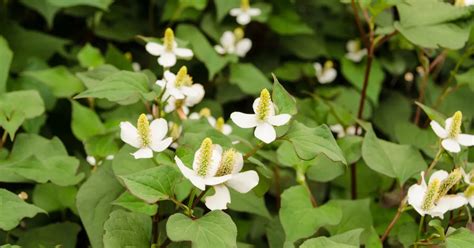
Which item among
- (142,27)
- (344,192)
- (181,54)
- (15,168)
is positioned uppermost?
Answer: (181,54)

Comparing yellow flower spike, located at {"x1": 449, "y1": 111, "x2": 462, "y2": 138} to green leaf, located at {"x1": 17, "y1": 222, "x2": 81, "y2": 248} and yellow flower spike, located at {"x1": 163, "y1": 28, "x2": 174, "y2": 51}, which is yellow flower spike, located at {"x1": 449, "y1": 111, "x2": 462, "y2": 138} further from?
green leaf, located at {"x1": 17, "y1": 222, "x2": 81, "y2": 248}

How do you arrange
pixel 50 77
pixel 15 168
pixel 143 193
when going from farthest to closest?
pixel 50 77, pixel 15 168, pixel 143 193

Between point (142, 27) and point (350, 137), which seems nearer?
point (350, 137)

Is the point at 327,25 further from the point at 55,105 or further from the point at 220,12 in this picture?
the point at 55,105

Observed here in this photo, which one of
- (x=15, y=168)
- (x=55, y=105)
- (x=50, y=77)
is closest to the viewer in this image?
(x=15, y=168)

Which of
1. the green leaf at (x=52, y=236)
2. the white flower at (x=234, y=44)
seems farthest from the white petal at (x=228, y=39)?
the green leaf at (x=52, y=236)

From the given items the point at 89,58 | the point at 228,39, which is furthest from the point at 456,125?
the point at 89,58

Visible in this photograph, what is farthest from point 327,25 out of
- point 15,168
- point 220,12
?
point 15,168
